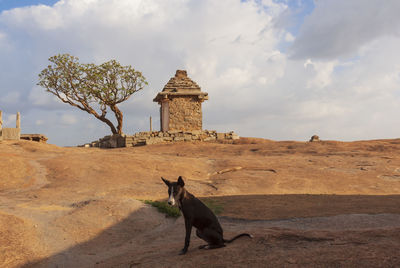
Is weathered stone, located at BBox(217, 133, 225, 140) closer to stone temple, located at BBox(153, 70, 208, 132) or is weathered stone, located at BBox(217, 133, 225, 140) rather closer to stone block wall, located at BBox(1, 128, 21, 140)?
stone temple, located at BBox(153, 70, 208, 132)

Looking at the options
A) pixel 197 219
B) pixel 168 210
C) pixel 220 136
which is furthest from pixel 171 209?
pixel 220 136

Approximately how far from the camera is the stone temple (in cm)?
2691

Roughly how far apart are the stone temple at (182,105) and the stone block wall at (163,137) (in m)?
1.56

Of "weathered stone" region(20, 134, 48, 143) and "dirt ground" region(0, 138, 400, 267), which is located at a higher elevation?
"weathered stone" region(20, 134, 48, 143)

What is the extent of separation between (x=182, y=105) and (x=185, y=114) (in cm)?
79

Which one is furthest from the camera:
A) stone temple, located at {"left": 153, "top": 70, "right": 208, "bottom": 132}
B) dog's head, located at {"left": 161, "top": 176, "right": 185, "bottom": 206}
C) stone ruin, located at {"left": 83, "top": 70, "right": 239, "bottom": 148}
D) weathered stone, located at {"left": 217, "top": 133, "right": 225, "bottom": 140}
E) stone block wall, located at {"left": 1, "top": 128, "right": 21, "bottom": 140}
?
stone temple, located at {"left": 153, "top": 70, "right": 208, "bottom": 132}

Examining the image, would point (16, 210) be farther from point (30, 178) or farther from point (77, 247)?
point (30, 178)

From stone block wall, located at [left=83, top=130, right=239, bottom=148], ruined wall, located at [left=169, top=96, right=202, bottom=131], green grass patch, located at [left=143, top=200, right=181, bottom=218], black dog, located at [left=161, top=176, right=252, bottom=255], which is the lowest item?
green grass patch, located at [left=143, top=200, right=181, bottom=218]

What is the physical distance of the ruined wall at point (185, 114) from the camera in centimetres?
2694

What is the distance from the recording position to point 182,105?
88.8 ft

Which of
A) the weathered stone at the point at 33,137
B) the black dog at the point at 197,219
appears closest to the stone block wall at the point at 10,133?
the weathered stone at the point at 33,137

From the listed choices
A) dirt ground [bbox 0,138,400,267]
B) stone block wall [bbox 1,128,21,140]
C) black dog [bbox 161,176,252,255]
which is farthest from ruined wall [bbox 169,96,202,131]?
black dog [bbox 161,176,252,255]

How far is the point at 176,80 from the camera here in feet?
92.0

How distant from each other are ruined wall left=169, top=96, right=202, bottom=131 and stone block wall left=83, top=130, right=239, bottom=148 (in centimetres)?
140
